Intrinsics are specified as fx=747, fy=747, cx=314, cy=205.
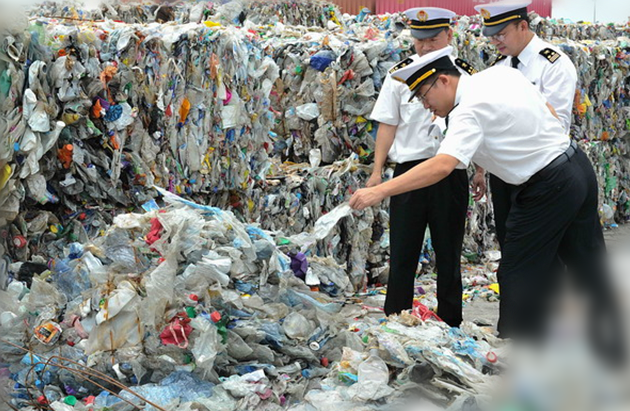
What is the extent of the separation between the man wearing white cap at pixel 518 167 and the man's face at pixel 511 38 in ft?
4.12

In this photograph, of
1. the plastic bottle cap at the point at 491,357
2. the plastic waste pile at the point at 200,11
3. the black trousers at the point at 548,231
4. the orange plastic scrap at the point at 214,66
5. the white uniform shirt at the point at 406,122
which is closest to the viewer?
the plastic bottle cap at the point at 491,357

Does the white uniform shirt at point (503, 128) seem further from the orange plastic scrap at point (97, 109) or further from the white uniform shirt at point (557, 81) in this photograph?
the orange plastic scrap at point (97, 109)

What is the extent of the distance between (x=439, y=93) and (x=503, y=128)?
1.27ft

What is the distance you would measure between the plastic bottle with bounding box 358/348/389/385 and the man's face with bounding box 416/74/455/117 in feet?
4.10

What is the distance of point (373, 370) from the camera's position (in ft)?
11.4

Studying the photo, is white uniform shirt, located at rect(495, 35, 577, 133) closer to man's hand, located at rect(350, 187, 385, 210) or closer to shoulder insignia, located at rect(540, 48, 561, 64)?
shoulder insignia, located at rect(540, 48, 561, 64)

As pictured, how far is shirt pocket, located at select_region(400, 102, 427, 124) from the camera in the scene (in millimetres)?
5043

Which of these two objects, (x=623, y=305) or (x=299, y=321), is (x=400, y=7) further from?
(x=623, y=305)

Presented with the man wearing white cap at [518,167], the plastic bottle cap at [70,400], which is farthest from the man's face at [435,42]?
the plastic bottle cap at [70,400]

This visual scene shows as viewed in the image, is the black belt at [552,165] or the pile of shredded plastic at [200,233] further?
the pile of shredded plastic at [200,233]

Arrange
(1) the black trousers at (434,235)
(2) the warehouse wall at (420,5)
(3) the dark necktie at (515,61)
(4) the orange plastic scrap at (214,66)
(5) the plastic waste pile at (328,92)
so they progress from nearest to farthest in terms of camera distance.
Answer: (1) the black trousers at (434,235)
(3) the dark necktie at (515,61)
(4) the orange plastic scrap at (214,66)
(5) the plastic waste pile at (328,92)
(2) the warehouse wall at (420,5)

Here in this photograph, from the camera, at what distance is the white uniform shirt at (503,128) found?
338 cm

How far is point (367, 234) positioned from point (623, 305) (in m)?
5.01

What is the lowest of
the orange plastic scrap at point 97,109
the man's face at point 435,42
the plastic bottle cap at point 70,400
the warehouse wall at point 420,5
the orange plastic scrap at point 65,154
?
the plastic bottle cap at point 70,400
